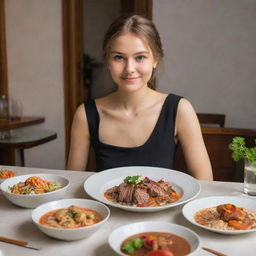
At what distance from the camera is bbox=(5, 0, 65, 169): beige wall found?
407 centimetres

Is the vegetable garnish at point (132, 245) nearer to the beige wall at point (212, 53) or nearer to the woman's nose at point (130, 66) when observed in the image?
the woman's nose at point (130, 66)

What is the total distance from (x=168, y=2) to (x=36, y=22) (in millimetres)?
1570

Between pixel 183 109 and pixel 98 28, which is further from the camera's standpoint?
pixel 98 28

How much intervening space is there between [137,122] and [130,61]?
0.39 meters

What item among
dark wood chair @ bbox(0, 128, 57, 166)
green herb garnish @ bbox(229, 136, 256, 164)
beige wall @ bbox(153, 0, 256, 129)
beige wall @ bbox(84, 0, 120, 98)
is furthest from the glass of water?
beige wall @ bbox(84, 0, 120, 98)

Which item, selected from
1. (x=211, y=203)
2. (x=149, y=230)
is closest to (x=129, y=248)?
(x=149, y=230)

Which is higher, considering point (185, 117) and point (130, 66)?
point (130, 66)

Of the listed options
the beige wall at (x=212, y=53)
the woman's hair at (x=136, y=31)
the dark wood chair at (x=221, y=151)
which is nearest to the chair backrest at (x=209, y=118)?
the beige wall at (x=212, y=53)

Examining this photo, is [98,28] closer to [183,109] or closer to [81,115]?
[81,115]

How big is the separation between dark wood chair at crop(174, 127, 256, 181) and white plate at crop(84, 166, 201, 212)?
0.69m

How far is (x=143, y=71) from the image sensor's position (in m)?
1.66

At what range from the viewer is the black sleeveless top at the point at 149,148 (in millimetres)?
1809

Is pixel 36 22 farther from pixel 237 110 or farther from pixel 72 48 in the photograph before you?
pixel 237 110

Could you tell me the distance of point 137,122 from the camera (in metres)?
1.88
